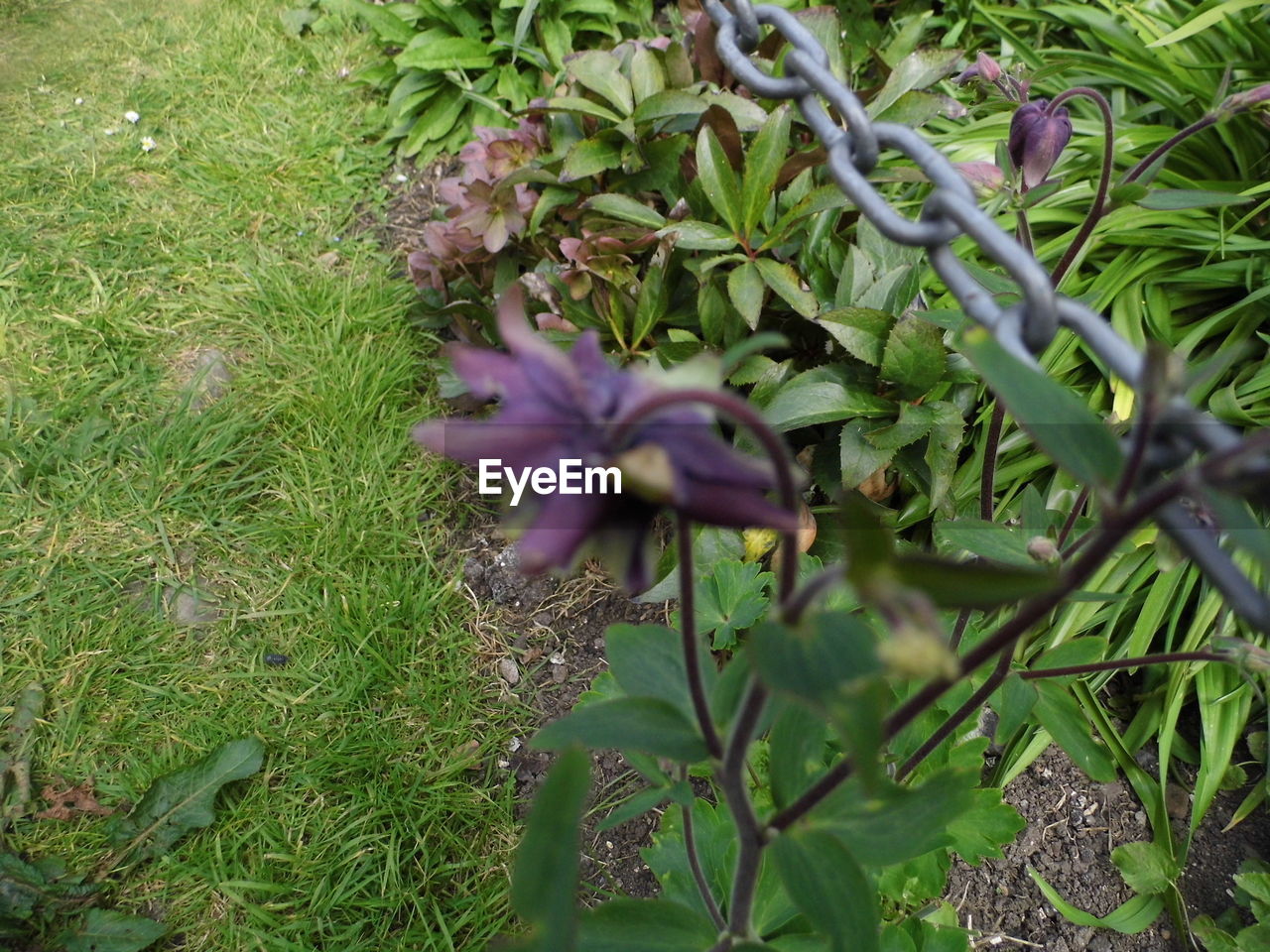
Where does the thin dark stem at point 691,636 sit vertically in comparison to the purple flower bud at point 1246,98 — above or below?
below

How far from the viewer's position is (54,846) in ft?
4.78

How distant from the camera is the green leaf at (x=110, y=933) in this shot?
133cm

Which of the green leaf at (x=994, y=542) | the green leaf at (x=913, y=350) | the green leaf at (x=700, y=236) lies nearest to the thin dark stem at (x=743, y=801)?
the green leaf at (x=994, y=542)

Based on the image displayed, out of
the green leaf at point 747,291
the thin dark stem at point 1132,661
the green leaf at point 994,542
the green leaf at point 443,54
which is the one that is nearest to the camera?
the thin dark stem at point 1132,661

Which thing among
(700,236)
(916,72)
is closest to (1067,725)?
(700,236)

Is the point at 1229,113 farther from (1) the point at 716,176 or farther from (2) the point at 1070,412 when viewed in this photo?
(1) the point at 716,176

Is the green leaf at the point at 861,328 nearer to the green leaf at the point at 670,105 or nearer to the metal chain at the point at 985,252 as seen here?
the green leaf at the point at 670,105

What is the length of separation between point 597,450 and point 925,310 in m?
0.98

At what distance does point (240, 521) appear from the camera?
1857mm

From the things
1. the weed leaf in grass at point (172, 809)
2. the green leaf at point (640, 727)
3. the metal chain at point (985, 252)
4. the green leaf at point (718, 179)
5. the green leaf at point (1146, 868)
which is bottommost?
the weed leaf in grass at point (172, 809)

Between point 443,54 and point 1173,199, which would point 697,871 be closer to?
point 1173,199

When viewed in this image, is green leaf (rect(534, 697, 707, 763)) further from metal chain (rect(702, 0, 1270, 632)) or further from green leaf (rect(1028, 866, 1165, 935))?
green leaf (rect(1028, 866, 1165, 935))

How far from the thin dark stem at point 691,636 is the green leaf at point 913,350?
102cm

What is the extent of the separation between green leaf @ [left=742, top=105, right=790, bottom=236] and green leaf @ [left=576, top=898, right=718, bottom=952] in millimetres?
1237
